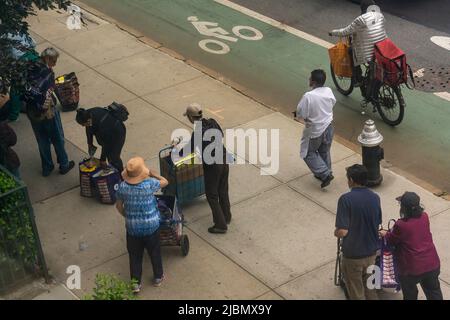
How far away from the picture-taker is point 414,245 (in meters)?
8.29

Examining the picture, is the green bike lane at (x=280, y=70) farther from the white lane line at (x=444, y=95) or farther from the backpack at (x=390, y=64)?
the backpack at (x=390, y=64)

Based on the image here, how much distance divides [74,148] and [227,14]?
568cm

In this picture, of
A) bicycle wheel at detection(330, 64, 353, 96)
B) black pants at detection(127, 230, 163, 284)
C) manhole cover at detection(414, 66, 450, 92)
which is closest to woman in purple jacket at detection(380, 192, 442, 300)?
black pants at detection(127, 230, 163, 284)

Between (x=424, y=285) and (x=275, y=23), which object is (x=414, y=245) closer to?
(x=424, y=285)

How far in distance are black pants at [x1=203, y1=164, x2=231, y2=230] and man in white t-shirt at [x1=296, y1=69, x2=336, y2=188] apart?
4.41 feet

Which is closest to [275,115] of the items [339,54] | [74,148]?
[339,54]

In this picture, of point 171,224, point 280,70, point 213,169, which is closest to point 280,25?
point 280,70

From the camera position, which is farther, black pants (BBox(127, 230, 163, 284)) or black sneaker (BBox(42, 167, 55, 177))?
black sneaker (BBox(42, 167, 55, 177))

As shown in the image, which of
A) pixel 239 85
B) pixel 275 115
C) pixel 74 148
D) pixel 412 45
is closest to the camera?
pixel 74 148

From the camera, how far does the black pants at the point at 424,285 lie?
845 cm

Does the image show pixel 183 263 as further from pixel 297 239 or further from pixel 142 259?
pixel 297 239

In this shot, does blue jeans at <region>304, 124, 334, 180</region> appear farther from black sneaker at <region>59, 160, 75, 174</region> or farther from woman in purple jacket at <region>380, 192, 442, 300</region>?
black sneaker at <region>59, 160, 75, 174</region>

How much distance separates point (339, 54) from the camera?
1312 cm

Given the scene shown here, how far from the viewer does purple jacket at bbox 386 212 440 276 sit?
8258mm
